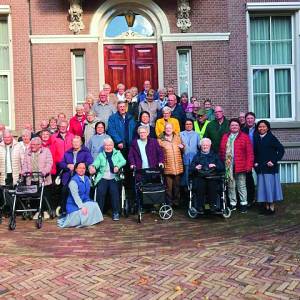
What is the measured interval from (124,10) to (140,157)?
6234 millimetres

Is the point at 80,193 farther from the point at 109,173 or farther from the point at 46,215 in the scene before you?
the point at 46,215

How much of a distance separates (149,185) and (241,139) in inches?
80.1

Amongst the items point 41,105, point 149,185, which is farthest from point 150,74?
point 149,185

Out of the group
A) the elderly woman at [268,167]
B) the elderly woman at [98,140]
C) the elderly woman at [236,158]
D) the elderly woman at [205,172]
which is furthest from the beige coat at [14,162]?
the elderly woman at [268,167]

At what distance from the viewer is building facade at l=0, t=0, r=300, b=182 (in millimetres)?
12633

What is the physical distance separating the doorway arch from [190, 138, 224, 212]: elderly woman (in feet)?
16.4

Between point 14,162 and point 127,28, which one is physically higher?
point 127,28

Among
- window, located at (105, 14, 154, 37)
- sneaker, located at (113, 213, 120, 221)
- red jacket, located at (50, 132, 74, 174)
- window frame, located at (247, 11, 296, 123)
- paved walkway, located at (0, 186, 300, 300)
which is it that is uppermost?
window, located at (105, 14, 154, 37)

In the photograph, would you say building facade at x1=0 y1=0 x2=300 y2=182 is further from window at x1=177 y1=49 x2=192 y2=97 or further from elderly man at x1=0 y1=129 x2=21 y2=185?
elderly man at x1=0 y1=129 x2=21 y2=185

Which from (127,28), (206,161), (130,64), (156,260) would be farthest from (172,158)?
(127,28)

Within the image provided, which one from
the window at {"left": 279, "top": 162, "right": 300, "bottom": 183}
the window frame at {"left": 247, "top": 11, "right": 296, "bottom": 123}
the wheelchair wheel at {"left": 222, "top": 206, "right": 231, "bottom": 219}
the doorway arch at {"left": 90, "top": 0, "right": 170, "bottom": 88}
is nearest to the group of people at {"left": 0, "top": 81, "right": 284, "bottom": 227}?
the wheelchair wheel at {"left": 222, "top": 206, "right": 231, "bottom": 219}

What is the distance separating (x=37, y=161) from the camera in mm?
8531

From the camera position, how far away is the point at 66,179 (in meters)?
8.45

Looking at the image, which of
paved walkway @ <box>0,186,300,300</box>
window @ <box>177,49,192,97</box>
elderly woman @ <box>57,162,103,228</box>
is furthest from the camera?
window @ <box>177,49,192,97</box>
